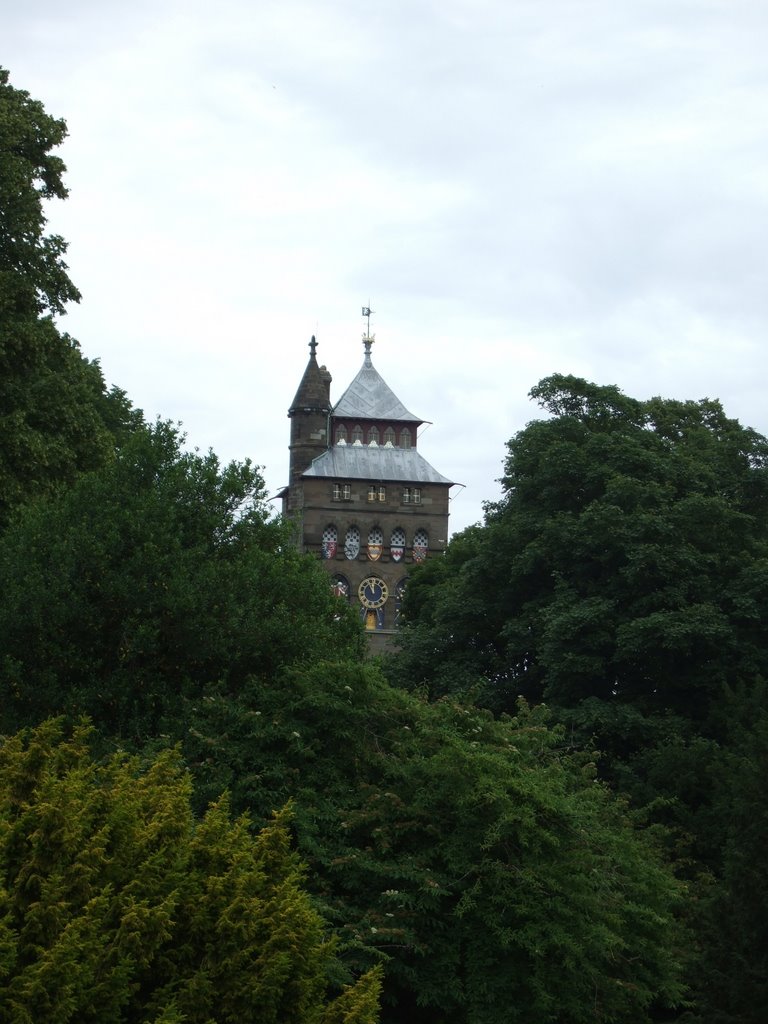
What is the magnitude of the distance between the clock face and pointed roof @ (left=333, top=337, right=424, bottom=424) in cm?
1090

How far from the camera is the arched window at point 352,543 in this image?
3929 inches

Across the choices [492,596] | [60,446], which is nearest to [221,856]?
[60,446]

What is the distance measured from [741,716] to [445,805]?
14.1 meters

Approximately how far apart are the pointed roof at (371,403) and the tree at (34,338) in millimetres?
77462

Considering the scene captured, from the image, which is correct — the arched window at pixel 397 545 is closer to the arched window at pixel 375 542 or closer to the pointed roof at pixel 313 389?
the arched window at pixel 375 542

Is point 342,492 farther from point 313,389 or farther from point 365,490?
point 313,389

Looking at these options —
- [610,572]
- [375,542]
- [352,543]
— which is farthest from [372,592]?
[610,572]

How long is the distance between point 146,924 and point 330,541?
295 ft

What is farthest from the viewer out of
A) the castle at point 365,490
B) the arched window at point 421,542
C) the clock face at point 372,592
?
the arched window at point 421,542

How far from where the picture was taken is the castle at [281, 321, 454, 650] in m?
99.2

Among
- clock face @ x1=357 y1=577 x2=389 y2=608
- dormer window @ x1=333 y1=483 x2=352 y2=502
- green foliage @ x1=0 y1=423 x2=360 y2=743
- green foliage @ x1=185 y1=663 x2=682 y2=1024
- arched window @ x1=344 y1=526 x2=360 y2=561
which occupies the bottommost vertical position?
green foliage @ x1=185 y1=663 x2=682 y2=1024

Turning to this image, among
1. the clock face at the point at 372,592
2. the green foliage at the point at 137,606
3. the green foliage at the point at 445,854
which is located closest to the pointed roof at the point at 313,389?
the clock face at the point at 372,592

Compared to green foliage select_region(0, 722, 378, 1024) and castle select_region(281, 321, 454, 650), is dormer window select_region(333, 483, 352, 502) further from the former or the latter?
green foliage select_region(0, 722, 378, 1024)

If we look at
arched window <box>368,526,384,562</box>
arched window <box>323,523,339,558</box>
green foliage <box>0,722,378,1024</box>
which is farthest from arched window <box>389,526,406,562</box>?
green foliage <box>0,722,378,1024</box>
